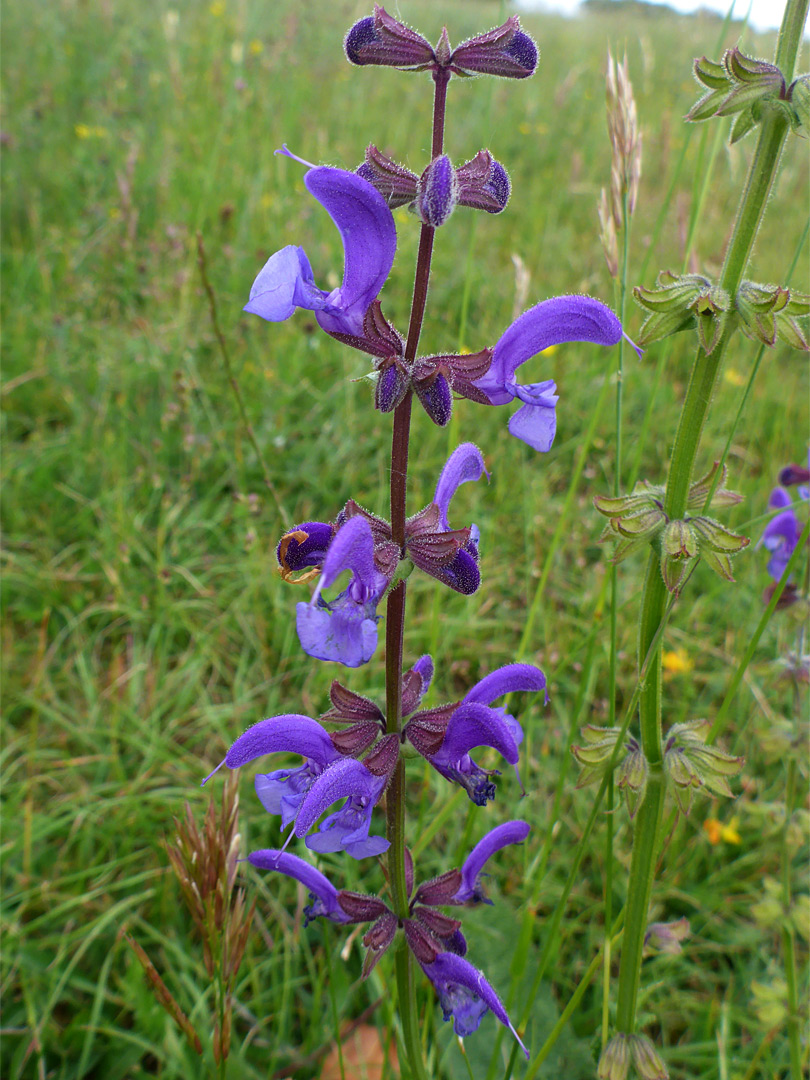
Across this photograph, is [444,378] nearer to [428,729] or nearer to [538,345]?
[538,345]

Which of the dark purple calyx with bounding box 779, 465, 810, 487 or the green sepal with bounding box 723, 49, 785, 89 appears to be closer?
the green sepal with bounding box 723, 49, 785, 89

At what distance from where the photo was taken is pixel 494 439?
3637 mm

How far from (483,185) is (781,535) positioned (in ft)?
5.51

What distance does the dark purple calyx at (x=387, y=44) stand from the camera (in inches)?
46.9

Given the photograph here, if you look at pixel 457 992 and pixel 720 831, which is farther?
pixel 720 831

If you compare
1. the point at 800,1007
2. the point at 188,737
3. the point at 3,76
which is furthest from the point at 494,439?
the point at 3,76

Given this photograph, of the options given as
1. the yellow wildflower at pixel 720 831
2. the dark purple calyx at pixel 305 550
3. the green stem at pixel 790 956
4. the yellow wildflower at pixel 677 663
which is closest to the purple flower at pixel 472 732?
the dark purple calyx at pixel 305 550

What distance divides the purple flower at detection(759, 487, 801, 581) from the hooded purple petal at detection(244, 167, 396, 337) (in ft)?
5.38

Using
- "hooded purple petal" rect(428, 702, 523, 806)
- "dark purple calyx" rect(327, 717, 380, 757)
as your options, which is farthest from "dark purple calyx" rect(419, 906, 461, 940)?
"dark purple calyx" rect(327, 717, 380, 757)

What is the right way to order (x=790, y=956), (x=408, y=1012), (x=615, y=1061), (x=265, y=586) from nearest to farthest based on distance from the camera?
Result: (x=408, y=1012), (x=615, y=1061), (x=790, y=956), (x=265, y=586)

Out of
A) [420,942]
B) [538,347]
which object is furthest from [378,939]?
[538,347]

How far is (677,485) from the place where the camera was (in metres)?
1.49

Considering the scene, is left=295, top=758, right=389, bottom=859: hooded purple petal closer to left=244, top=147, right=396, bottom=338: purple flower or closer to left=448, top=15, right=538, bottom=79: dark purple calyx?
left=244, top=147, right=396, bottom=338: purple flower

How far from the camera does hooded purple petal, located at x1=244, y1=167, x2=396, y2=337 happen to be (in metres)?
1.14
